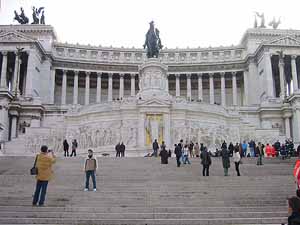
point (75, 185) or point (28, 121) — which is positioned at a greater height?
point (28, 121)

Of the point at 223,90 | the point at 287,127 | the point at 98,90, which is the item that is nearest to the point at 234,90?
the point at 223,90

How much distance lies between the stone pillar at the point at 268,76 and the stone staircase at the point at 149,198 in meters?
49.5

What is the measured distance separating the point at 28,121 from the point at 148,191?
4228cm

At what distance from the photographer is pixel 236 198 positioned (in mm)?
15719

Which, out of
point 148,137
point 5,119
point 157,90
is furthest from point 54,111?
point 148,137

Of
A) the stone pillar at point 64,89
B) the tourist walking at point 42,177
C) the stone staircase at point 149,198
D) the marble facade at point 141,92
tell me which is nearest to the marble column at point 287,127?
the marble facade at point 141,92

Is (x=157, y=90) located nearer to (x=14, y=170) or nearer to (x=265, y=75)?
(x=14, y=170)

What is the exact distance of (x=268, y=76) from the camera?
71250 mm

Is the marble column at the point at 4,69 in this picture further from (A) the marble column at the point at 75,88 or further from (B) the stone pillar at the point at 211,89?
(B) the stone pillar at the point at 211,89

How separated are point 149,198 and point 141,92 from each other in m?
32.2

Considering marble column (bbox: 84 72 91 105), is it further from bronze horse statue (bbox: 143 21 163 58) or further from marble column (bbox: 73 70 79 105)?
bronze horse statue (bbox: 143 21 163 58)

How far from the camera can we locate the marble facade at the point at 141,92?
42.2m

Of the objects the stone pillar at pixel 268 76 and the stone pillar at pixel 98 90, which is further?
the stone pillar at pixel 98 90

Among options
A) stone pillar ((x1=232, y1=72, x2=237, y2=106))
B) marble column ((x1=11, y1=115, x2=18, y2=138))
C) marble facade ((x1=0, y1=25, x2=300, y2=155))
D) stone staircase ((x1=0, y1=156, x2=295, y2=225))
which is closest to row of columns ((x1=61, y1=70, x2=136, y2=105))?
marble facade ((x1=0, y1=25, x2=300, y2=155))
